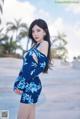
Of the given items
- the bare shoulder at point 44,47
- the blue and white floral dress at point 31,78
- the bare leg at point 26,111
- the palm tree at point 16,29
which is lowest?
the bare leg at point 26,111

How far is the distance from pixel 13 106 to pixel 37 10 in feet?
2.56

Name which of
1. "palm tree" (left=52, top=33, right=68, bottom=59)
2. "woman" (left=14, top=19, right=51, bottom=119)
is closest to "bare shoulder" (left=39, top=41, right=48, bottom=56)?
"woman" (left=14, top=19, right=51, bottom=119)

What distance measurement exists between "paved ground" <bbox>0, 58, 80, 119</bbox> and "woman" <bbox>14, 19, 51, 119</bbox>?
0.18 metres

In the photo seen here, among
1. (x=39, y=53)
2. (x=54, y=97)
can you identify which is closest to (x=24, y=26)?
(x=39, y=53)

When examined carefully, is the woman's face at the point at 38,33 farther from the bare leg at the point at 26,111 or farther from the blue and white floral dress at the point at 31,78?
the bare leg at the point at 26,111

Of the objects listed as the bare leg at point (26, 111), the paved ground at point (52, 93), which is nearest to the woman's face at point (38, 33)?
the paved ground at point (52, 93)

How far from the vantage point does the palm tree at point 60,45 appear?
3369 mm

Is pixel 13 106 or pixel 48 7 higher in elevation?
pixel 48 7

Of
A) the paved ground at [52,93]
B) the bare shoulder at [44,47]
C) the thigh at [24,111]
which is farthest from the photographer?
the paved ground at [52,93]

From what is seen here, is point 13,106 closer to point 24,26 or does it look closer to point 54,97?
point 54,97

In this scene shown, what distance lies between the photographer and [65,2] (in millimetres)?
3355

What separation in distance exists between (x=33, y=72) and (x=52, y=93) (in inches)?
15.6

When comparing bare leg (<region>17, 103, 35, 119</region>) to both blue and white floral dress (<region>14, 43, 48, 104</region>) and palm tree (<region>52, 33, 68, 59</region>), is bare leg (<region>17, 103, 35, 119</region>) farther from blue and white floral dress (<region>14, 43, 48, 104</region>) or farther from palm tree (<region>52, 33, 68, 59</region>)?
palm tree (<region>52, 33, 68, 59</region>)

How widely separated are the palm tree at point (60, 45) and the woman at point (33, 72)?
0.60 feet
